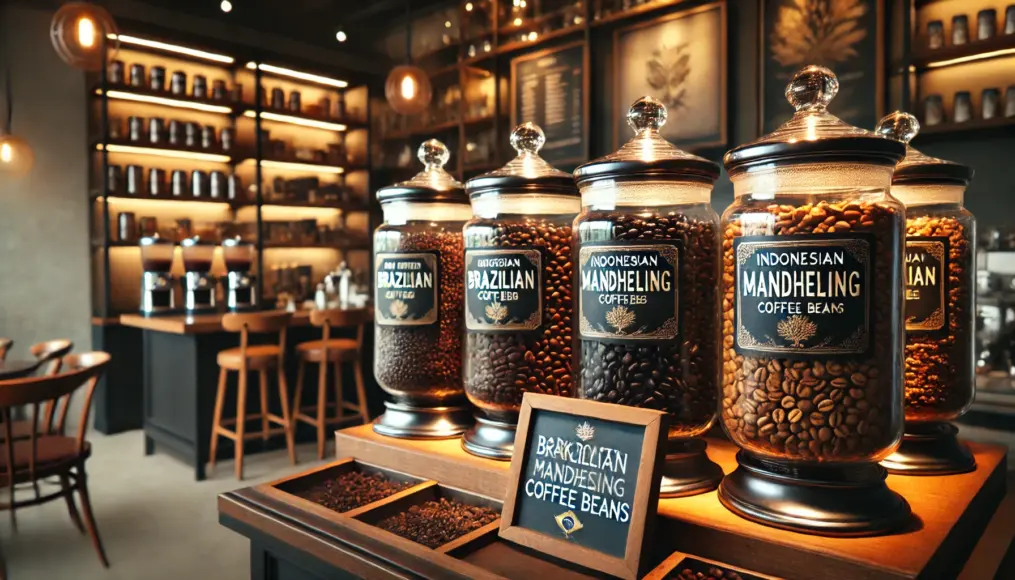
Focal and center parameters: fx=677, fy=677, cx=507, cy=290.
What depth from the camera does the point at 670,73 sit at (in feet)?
14.0

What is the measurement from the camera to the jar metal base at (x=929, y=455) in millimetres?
928

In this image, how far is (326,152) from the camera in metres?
6.48

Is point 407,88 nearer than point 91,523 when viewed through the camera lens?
No

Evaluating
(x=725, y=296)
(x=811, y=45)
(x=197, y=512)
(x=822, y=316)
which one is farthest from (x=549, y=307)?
(x=811, y=45)

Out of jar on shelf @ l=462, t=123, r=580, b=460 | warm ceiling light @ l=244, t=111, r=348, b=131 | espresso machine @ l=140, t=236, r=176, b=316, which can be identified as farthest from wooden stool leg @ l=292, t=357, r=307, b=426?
jar on shelf @ l=462, t=123, r=580, b=460

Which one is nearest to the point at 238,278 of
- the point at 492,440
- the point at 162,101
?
the point at 162,101

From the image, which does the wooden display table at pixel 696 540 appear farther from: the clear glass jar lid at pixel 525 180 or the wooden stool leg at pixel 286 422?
the wooden stool leg at pixel 286 422

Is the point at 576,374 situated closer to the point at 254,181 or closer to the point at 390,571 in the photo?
the point at 390,571

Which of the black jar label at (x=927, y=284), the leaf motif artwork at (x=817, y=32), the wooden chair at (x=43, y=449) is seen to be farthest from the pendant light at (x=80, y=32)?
the leaf motif artwork at (x=817, y=32)

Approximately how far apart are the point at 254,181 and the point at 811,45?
4820mm

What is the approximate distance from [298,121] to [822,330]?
634 centimetres

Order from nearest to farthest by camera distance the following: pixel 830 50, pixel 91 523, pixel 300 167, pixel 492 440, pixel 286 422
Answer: pixel 492 440 < pixel 91 523 < pixel 830 50 < pixel 286 422 < pixel 300 167

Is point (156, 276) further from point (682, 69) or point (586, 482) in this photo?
point (586, 482)

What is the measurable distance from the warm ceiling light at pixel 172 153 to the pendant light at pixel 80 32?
248cm
